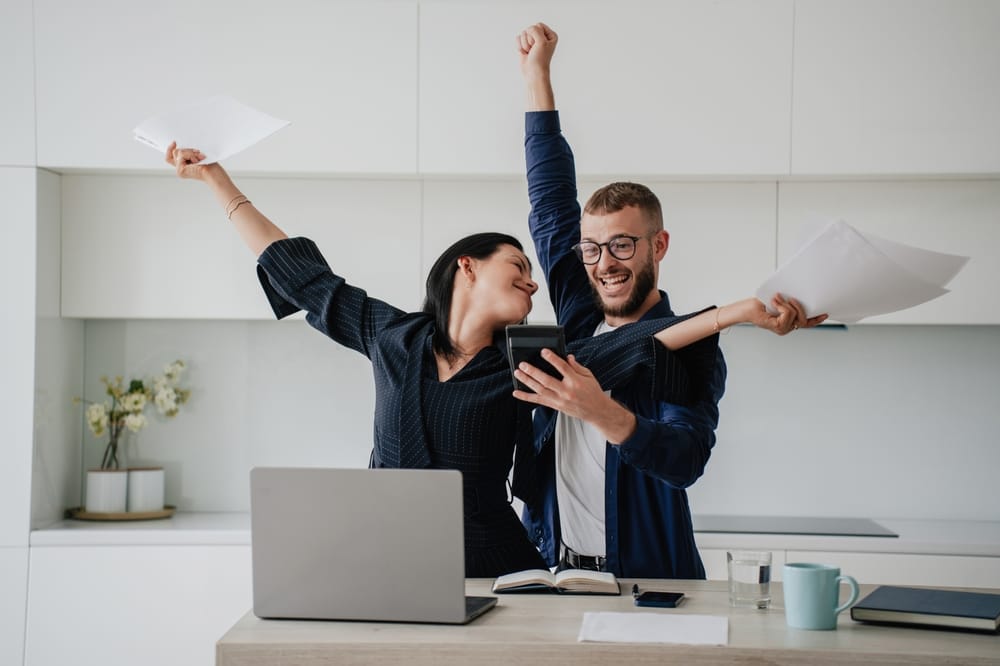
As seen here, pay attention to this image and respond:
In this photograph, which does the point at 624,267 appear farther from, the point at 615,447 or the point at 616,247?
the point at 615,447

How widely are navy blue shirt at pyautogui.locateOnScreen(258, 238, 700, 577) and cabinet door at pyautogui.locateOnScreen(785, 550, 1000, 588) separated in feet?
4.86

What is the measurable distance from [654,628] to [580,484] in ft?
2.09

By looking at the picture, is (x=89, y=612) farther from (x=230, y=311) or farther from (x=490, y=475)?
(x=490, y=475)

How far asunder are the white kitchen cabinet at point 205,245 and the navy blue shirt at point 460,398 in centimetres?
131

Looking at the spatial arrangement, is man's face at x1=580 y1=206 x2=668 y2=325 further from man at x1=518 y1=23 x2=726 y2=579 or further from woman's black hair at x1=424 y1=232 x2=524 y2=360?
woman's black hair at x1=424 y1=232 x2=524 y2=360

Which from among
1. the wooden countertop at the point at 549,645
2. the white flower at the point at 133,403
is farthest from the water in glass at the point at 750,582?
the white flower at the point at 133,403

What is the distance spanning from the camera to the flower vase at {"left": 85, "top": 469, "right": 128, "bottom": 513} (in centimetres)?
320

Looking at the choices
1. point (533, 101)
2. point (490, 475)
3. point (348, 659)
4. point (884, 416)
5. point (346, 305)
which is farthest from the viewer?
point (884, 416)

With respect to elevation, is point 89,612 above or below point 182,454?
below

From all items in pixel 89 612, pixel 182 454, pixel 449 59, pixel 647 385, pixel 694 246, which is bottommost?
pixel 89 612

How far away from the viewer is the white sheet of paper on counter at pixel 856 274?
136 cm

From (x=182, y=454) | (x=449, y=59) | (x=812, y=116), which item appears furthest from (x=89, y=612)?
(x=812, y=116)

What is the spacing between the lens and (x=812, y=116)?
120 inches

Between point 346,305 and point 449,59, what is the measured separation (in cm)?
145
